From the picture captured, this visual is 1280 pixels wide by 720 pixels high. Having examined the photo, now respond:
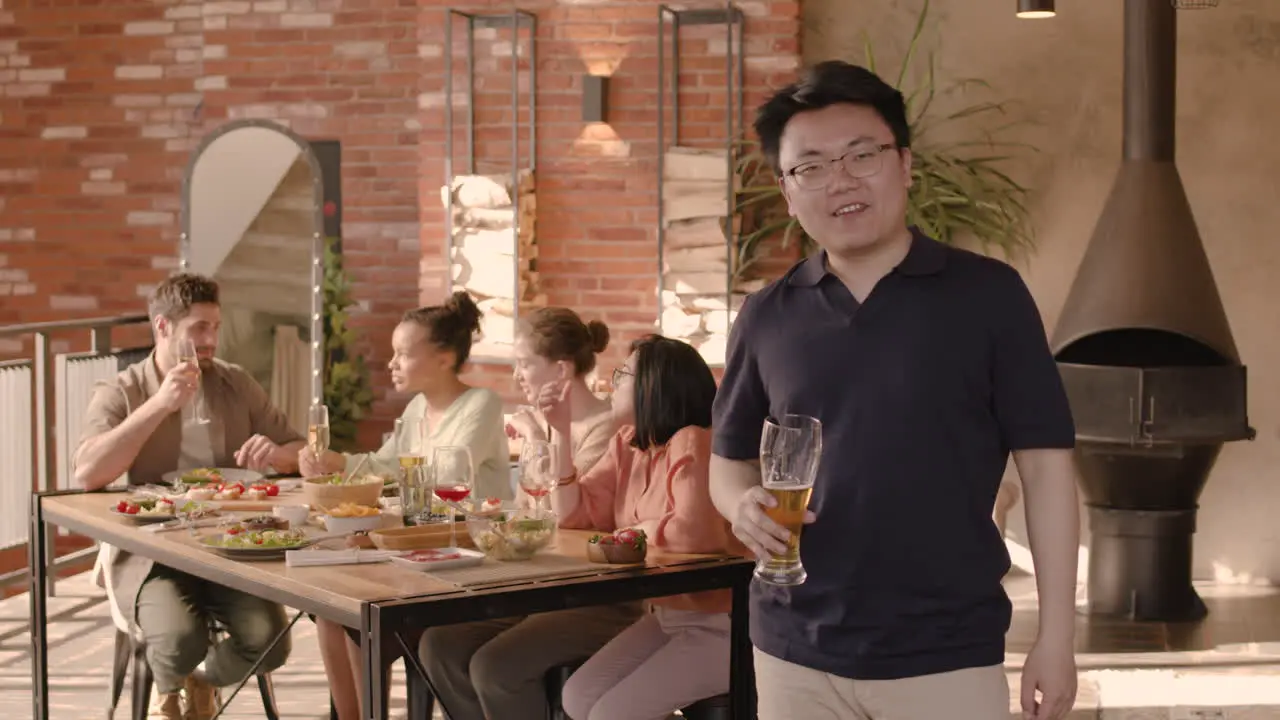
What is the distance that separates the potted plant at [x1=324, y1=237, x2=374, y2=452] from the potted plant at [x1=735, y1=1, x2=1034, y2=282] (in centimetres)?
207

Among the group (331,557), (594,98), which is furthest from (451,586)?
(594,98)

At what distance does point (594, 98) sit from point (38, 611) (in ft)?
9.45

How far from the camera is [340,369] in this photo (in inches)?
274

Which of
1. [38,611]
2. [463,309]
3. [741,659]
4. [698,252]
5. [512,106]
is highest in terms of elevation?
[512,106]

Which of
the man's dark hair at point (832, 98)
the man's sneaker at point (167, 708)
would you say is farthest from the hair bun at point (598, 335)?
the man's dark hair at point (832, 98)

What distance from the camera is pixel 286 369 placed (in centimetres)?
656

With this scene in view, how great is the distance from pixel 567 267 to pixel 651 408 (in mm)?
2856

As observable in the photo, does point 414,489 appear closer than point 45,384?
Yes

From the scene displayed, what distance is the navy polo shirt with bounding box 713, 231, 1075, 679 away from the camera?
1908 mm

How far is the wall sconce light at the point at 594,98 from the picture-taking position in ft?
19.1

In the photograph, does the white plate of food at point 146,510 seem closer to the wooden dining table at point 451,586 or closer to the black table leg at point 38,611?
the wooden dining table at point 451,586

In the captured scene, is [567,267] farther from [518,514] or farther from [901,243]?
[901,243]

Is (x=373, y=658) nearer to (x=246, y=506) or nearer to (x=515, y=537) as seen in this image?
(x=515, y=537)

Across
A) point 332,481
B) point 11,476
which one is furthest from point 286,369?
point 332,481
